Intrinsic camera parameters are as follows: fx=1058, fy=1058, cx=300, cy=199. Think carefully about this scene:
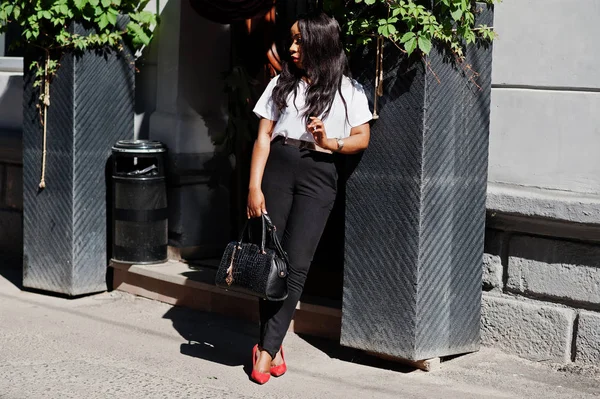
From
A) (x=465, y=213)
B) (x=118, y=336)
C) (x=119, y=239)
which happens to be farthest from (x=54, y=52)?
(x=465, y=213)

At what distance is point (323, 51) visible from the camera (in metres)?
5.32

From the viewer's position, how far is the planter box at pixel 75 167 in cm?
727

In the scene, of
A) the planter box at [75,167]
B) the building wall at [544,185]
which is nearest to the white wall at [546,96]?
the building wall at [544,185]

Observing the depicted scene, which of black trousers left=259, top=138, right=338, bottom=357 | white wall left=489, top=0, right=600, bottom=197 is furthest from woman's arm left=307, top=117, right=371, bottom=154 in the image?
white wall left=489, top=0, right=600, bottom=197

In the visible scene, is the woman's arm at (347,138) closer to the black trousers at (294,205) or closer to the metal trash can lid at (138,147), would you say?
the black trousers at (294,205)

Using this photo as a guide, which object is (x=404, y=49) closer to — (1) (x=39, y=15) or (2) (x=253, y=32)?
(2) (x=253, y=32)

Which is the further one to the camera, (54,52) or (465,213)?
(54,52)

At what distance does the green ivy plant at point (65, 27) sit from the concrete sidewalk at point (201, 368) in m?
1.42

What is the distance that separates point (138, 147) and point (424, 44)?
8.77 ft

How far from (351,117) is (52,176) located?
9.32 ft

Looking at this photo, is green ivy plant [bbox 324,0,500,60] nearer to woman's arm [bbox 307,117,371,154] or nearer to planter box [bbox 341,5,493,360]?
planter box [bbox 341,5,493,360]

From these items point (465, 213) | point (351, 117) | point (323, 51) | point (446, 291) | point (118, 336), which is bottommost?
point (118, 336)

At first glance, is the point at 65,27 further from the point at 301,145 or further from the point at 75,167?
the point at 301,145

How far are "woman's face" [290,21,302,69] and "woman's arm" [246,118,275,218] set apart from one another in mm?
343
